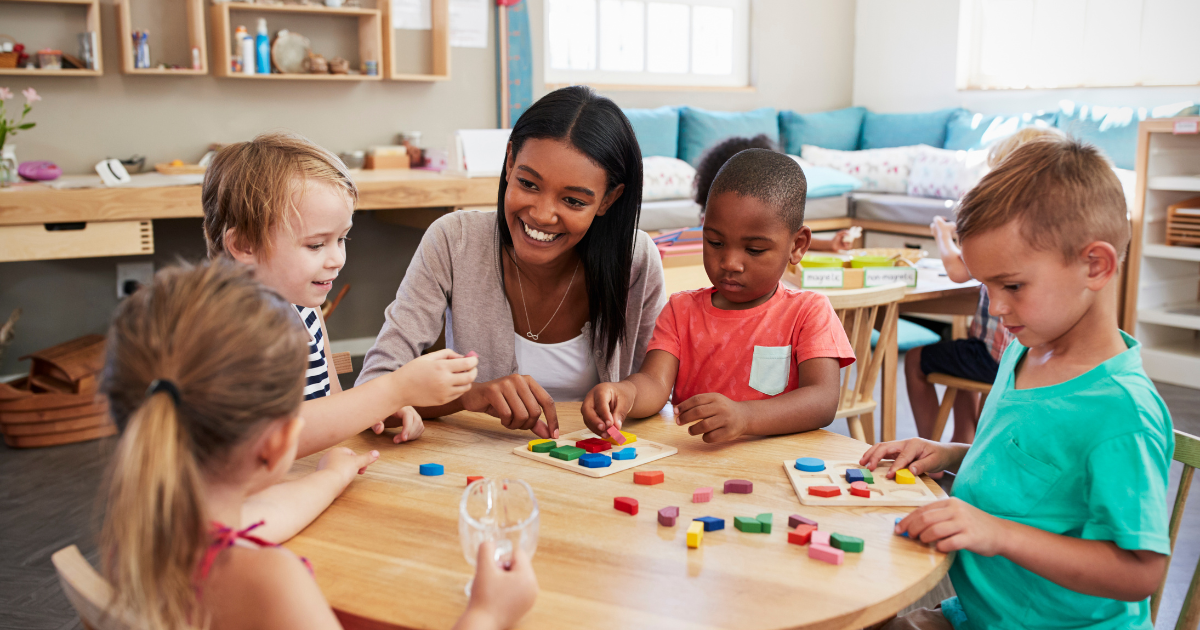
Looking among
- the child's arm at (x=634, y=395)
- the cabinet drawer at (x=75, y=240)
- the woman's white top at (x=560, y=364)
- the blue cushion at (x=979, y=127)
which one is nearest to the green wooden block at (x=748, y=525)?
the child's arm at (x=634, y=395)

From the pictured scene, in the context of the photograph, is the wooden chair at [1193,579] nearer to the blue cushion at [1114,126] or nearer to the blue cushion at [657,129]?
the blue cushion at [1114,126]

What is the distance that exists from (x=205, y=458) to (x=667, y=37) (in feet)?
18.4

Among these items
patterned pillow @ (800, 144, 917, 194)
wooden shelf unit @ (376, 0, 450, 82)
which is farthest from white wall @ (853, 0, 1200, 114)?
wooden shelf unit @ (376, 0, 450, 82)

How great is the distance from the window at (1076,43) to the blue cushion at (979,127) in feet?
1.09

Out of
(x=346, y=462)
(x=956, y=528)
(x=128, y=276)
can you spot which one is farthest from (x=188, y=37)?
(x=956, y=528)

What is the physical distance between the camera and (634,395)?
1.37 m

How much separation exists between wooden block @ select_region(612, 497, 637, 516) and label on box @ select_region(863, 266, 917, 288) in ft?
5.81

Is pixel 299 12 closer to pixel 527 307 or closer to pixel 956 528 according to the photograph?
pixel 527 307

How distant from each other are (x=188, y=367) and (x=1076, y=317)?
3.17 ft

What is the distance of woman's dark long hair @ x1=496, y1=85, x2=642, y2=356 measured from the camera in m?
1.52

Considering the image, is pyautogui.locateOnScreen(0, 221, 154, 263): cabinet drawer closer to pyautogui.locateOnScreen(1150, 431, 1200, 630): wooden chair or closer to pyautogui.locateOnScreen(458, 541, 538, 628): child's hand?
pyautogui.locateOnScreen(458, 541, 538, 628): child's hand

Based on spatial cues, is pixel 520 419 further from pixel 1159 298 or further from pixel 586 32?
pixel 586 32

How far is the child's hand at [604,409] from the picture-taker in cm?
128

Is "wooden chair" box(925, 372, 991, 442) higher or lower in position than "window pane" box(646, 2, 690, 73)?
lower
